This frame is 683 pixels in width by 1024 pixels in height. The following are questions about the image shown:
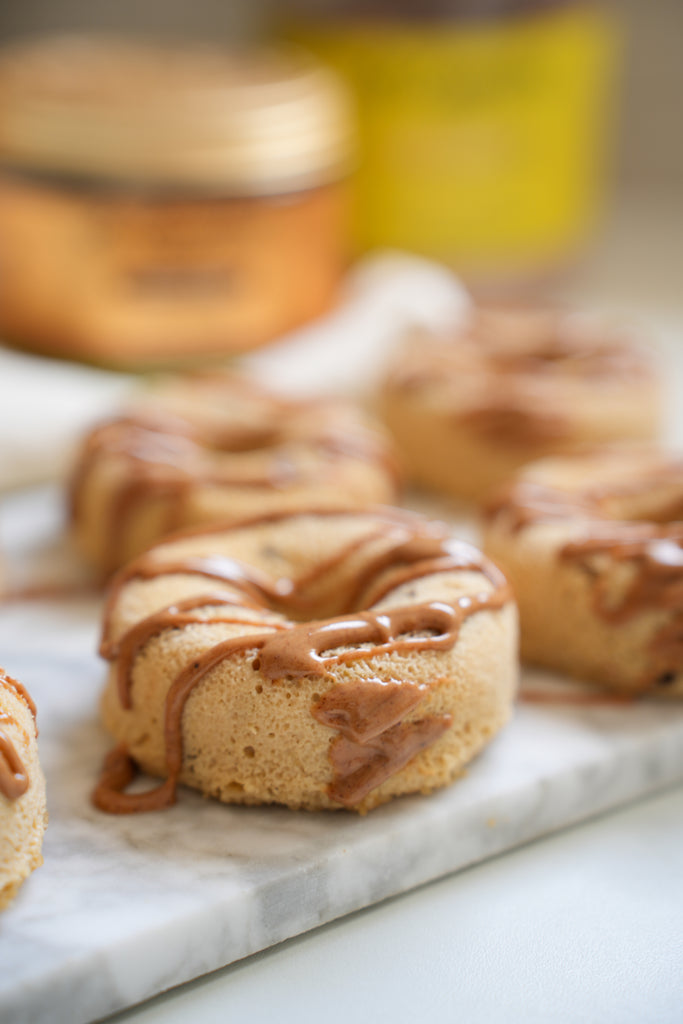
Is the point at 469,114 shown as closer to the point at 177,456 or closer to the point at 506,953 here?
the point at 177,456

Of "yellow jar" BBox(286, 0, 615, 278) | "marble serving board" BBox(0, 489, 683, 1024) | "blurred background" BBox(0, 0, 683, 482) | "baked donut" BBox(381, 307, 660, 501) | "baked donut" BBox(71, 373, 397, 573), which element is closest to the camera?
"marble serving board" BBox(0, 489, 683, 1024)

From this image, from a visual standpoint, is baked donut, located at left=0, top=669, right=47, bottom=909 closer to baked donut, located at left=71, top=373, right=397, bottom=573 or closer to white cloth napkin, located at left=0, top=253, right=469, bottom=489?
baked donut, located at left=71, top=373, right=397, bottom=573

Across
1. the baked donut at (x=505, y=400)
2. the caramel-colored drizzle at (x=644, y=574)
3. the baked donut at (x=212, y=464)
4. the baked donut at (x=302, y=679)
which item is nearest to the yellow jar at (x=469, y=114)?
the baked donut at (x=505, y=400)

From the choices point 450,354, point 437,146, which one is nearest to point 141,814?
point 450,354

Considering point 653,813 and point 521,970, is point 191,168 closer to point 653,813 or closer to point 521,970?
point 653,813

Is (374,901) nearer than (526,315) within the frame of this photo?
Yes

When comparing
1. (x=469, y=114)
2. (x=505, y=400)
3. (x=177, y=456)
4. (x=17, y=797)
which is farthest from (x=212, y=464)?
(x=469, y=114)

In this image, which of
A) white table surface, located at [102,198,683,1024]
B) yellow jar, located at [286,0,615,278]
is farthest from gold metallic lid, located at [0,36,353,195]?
white table surface, located at [102,198,683,1024]

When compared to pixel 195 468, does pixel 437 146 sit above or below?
above
